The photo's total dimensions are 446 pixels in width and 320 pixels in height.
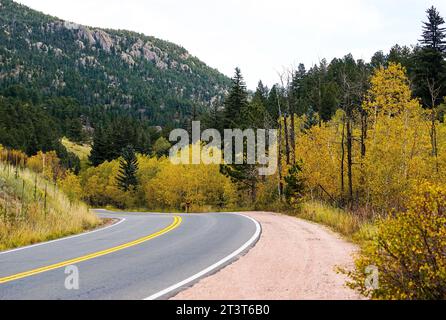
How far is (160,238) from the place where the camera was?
14.1 m

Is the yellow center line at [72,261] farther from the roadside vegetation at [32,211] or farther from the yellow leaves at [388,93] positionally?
the yellow leaves at [388,93]

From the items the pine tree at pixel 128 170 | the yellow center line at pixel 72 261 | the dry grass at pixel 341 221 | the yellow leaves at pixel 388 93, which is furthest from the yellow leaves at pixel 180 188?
the yellow center line at pixel 72 261

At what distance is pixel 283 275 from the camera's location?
7945mm

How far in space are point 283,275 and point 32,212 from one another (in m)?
11.5

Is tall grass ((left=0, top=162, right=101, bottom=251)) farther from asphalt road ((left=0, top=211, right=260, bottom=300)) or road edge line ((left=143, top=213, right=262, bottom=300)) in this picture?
road edge line ((left=143, top=213, right=262, bottom=300))

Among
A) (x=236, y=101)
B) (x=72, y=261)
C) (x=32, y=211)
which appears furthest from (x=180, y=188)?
(x=72, y=261)

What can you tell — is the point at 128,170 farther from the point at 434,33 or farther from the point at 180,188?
the point at 434,33

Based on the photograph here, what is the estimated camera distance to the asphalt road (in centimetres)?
701

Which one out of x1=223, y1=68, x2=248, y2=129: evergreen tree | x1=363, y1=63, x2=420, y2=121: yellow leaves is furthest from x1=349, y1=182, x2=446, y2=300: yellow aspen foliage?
x1=223, y1=68, x2=248, y2=129: evergreen tree

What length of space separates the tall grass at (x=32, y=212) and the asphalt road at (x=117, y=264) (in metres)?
1.16

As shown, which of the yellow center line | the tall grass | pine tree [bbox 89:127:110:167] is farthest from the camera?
pine tree [bbox 89:127:110:167]

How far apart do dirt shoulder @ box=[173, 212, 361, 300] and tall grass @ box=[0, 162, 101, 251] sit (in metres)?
7.84
